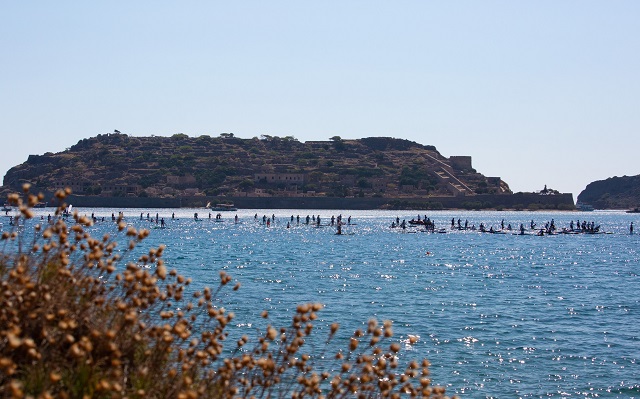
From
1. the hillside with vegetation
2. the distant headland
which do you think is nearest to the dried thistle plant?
the distant headland

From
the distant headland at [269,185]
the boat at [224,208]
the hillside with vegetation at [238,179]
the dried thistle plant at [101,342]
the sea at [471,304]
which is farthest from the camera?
the hillside with vegetation at [238,179]

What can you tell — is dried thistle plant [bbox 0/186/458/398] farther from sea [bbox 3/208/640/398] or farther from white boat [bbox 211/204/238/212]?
white boat [bbox 211/204/238/212]

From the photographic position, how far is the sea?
18.0 metres

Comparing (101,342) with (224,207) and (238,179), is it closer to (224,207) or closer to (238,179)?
(224,207)

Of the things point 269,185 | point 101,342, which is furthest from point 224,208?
point 101,342

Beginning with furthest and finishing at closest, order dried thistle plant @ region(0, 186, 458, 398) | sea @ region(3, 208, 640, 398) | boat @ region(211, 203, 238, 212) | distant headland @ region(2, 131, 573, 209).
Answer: distant headland @ region(2, 131, 573, 209)
boat @ region(211, 203, 238, 212)
sea @ region(3, 208, 640, 398)
dried thistle plant @ region(0, 186, 458, 398)

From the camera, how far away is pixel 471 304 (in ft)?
99.2

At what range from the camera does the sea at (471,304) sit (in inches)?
711

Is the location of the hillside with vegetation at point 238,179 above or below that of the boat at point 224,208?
above

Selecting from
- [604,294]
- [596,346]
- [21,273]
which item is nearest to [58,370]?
[21,273]

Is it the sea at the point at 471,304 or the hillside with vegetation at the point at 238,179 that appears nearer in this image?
the sea at the point at 471,304

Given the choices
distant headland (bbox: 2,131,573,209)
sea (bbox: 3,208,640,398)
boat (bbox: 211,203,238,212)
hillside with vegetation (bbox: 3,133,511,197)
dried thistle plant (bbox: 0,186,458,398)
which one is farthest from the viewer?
hillside with vegetation (bbox: 3,133,511,197)

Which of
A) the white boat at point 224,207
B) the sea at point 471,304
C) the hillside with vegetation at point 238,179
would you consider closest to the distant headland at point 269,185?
the hillside with vegetation at point 238,179

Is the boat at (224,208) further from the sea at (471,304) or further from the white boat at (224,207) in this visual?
the sea at (471,304)
